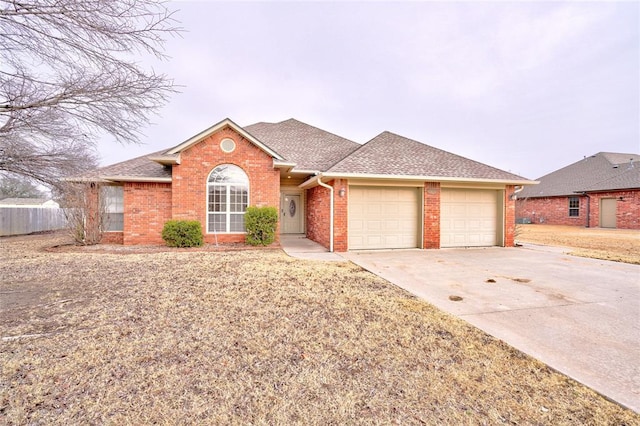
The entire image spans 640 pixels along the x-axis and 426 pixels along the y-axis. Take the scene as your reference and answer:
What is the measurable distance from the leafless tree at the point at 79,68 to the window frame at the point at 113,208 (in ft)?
23.1

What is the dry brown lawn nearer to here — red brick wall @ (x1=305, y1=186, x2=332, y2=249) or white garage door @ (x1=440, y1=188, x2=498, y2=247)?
red brick wall @ (x1=305, y1=186, x2=332, y2=249)

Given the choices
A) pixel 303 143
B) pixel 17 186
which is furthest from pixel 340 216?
pixel 17 186

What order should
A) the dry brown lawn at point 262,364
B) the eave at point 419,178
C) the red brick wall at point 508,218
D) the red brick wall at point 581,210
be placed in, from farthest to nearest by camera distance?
the red brick wall at point 581,210 → the red brick wall at point 508,218 → the eave at point 419,178 → the dry brown lawn at point 262,364

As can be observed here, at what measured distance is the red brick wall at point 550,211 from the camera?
2147 centimetres

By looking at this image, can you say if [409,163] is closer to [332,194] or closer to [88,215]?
[332,194]

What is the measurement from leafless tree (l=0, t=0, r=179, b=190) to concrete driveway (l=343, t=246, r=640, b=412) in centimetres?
582

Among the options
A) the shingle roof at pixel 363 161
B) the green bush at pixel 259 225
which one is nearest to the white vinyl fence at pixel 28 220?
the shingle roof at pixel 363 161

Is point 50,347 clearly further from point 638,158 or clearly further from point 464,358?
point 638,158

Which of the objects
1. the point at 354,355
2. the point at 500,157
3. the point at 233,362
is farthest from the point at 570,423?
the point at 500,157

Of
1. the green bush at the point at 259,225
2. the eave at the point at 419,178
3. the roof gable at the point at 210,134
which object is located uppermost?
the roof gable at the point at 210,134

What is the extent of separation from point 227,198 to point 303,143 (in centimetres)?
611

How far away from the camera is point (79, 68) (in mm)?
3887

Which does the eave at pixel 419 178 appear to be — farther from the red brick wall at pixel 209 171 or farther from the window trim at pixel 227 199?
the window trim at pixel 227 199

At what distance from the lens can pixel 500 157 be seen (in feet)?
143
